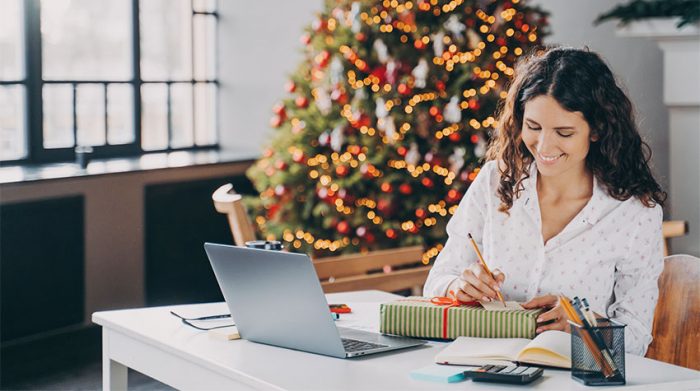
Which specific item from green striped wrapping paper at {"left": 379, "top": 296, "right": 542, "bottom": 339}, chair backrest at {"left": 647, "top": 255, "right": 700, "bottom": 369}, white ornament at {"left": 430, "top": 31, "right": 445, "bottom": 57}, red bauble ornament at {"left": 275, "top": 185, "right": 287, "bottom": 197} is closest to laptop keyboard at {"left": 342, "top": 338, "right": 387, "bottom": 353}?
green striped wrapping paper at {"left": 379, "top": 296, "right": 542, "bottom": 339}

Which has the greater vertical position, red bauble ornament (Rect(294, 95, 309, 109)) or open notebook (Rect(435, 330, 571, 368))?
red bauble ornament (Rect(294, 95, 309, 109))

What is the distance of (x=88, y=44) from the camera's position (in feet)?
18.0

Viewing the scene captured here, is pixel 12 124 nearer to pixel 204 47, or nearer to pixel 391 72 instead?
pixel 204 47

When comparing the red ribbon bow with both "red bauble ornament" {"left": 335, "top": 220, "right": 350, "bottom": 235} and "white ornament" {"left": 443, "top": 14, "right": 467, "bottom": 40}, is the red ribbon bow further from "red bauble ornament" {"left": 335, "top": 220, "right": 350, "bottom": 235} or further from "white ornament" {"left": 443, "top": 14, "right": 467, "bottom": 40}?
"white ornament" {"left": 443, "top": 14, "right": 467, "bottom": 40}

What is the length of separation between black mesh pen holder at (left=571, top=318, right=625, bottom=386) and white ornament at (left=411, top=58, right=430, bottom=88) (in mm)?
2822

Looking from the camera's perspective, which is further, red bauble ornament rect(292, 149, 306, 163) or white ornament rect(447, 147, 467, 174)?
red bauble ornament rect(292, 149, 306, 163)

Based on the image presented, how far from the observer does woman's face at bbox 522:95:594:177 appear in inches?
84.5

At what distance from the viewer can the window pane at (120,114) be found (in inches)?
222

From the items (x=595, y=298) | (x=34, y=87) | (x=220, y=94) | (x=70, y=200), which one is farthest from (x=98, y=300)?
(x=595, y=298)

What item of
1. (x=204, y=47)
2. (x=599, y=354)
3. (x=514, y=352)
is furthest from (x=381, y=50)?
(x=599, y=354)

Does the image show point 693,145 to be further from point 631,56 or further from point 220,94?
point 220,94

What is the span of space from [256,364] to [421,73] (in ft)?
9.08

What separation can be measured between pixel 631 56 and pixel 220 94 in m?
2.58

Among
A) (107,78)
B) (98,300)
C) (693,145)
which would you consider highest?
(107,78)
